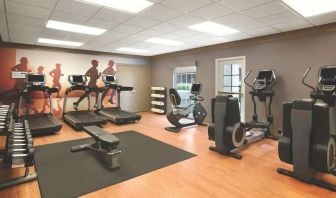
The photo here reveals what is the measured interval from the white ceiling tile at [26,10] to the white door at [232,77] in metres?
4.57

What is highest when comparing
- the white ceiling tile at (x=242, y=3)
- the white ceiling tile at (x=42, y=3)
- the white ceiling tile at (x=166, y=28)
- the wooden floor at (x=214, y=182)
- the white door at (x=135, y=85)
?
the white ceiling tile at (x=42, y=3)

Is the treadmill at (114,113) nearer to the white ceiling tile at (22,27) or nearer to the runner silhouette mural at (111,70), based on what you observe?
the runner silhouette mural at (111,70)

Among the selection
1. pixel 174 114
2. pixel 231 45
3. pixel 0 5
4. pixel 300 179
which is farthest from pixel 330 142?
pixel 0 5

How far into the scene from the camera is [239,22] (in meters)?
3.96

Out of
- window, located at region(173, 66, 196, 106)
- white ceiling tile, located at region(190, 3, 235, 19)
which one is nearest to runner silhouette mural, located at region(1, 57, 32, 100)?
window, located at region(173, 66, 196, 106)

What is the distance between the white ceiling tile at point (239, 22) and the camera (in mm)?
3662

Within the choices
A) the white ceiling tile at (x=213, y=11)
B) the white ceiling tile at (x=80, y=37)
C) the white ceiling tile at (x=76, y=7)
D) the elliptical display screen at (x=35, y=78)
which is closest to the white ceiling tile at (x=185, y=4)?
the white ceiling tile at (x=213, y=11)

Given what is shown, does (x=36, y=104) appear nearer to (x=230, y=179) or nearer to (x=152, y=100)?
(x=152, y=100)

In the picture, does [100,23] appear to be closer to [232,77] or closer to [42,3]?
[42,3]

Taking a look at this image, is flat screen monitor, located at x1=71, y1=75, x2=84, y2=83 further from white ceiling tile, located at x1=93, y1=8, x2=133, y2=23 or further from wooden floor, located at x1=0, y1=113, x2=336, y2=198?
wooden floor, located at x1=0, y1=113, x2=336, y2=198

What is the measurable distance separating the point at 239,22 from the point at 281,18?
0.73 m

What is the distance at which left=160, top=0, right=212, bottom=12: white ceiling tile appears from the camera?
298cm

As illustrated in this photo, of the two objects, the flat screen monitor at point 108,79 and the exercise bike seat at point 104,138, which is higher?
the flat screen monitor at point 108,79

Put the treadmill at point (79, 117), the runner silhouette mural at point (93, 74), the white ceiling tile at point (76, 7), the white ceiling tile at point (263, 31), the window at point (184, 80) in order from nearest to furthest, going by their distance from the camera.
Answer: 1. the white ceiling tile at point (76, 7)
2. the white ceiling tile at point (263, 31)
3. the treadmill at point (79, 117)
4. the window at point (184, 80)
5. the runner silhouette mural at point (93, 74)
